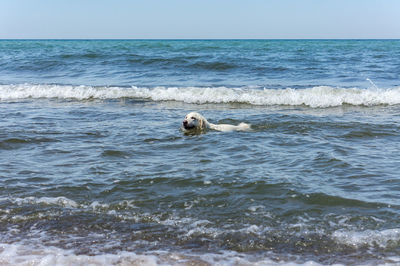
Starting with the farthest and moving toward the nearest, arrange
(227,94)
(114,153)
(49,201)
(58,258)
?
(227,94)
(114,153)
(49,201)
(58,258)

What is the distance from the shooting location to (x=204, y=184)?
6668mm

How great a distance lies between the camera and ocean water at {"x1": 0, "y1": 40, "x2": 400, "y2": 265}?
4758 millimetres

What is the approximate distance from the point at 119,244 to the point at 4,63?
87.7ft

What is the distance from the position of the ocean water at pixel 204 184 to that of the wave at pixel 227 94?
0.44 feet

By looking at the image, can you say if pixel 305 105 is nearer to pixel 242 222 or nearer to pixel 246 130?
pixel 246 130

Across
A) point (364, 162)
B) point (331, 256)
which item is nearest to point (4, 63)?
point (364, 162)

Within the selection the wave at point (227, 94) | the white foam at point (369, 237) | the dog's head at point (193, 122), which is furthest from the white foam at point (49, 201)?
the wave at point (227, 94)

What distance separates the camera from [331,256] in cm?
455

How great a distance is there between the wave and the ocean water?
0.13 m

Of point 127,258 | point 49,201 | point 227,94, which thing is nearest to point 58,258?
point 127,258

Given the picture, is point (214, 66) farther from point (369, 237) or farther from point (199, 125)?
point (369, 237)

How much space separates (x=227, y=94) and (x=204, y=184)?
9633 mm

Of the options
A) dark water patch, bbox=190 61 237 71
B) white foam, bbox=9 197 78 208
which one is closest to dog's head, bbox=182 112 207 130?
white foam, bbox=9 197 78 208

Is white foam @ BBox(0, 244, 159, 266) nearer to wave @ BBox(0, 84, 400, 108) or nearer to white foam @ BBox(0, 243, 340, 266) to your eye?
white foam @ BBox(0, 243, 340, 266)
